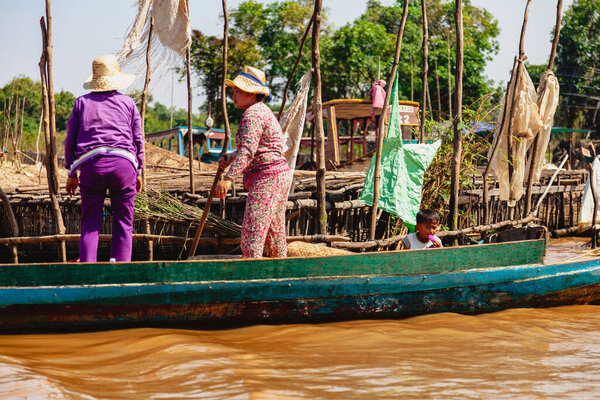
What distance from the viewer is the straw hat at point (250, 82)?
3545 millimetres

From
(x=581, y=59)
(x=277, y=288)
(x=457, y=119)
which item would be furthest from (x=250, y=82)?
(x=581, y=59)

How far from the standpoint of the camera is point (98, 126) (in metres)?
3.51

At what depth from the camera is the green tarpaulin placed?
A: 204 inches

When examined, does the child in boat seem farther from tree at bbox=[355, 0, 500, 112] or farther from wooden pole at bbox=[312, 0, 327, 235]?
tree at bbox=[355, 0, 500, 112]

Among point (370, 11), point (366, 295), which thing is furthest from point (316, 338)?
point (370, 11)

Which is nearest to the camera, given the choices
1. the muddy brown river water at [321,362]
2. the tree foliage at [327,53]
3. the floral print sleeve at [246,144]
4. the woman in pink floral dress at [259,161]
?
the muddy brown river water at [321,362]

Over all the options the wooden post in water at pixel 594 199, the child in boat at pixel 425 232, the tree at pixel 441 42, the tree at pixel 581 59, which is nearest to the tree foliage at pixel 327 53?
the tree at pixel 441 42

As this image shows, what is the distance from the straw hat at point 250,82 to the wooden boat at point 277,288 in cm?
107

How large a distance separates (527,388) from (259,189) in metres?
1.89

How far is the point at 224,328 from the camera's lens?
349cm

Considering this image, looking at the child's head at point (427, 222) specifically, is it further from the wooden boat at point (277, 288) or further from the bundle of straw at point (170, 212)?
the bundle of straw at point (170, 212)

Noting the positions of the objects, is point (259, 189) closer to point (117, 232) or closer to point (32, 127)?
point (117, 232)

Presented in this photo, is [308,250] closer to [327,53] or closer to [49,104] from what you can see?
[49,104]

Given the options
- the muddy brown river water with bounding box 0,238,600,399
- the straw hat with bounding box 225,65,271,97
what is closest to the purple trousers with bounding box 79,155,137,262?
the muddy brown river water with bounding box 0,238,600,399
